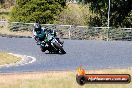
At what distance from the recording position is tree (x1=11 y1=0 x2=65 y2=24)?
40.7 m

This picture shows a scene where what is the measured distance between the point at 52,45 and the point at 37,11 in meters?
14.5

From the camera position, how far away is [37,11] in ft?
135

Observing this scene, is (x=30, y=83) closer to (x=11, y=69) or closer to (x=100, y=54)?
(x=11, y=69)

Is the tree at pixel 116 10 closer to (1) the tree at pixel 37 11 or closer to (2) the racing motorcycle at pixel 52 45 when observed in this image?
(1) the tree at pixel 37 11

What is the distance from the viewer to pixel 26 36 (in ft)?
123

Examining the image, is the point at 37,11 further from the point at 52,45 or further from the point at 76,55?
the point at 76,55

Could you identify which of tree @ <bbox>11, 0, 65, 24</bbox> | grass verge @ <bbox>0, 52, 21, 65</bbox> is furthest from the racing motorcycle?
tree @ <bbox>11, 0, 65, 24</bbox>

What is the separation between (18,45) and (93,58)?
8259 mm

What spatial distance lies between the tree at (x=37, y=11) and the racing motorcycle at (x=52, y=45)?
13.2 metres

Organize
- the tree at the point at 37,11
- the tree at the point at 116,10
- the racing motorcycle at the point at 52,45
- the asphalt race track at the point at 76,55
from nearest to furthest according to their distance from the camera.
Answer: the asphalt race track at the point at 76,55 < the racing motorcycle at the point at 52,45 < the tree at the point at 116,10 < the tree at the point at 37,11

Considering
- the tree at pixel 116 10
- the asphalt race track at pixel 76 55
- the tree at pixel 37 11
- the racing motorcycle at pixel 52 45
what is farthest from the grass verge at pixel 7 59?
the tree at pixel 116 10

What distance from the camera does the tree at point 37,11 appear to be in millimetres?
40719

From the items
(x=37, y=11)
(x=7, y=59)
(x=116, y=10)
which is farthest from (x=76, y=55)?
(x=37, y=11)

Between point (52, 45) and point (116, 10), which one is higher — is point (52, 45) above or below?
below
